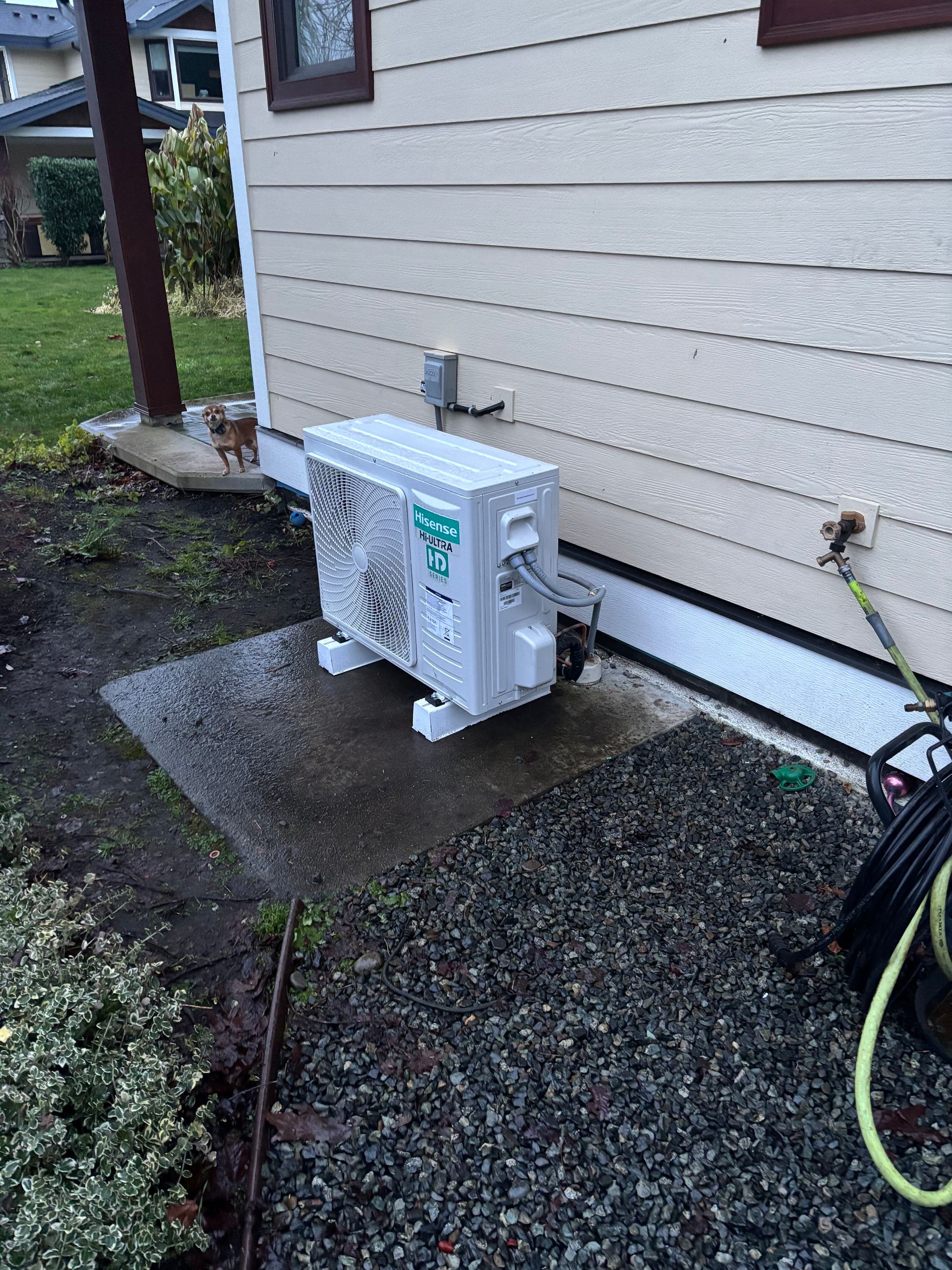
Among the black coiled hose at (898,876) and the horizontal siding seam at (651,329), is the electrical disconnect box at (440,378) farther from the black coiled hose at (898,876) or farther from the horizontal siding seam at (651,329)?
the black coiled hose at (898,876)

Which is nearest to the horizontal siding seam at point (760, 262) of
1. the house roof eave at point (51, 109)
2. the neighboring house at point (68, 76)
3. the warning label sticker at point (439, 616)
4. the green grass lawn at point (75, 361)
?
the warning label sticker at point (439, 616)

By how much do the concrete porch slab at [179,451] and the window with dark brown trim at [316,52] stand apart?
6.43 ft

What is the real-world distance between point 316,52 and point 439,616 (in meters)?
2.79

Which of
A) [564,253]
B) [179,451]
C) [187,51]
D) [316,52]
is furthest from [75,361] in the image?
[187,51]

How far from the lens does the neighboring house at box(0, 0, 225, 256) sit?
16.6 m

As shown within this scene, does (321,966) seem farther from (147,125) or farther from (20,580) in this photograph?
(147,125)

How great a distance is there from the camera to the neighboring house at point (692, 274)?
213 centimetres

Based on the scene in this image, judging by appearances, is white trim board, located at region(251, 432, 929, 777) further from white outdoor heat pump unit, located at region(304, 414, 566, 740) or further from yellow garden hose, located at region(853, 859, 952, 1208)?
yellow garden hose, located at region(853, 859, 952, 1208)

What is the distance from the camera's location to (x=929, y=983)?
1.82m

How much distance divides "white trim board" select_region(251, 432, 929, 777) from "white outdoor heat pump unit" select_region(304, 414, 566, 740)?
19.5 inches

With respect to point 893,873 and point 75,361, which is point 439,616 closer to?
point 893,873

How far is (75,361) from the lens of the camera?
8.09 metres

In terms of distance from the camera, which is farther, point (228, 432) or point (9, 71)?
point (9, 71)

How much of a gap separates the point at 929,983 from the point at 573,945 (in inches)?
29.6
